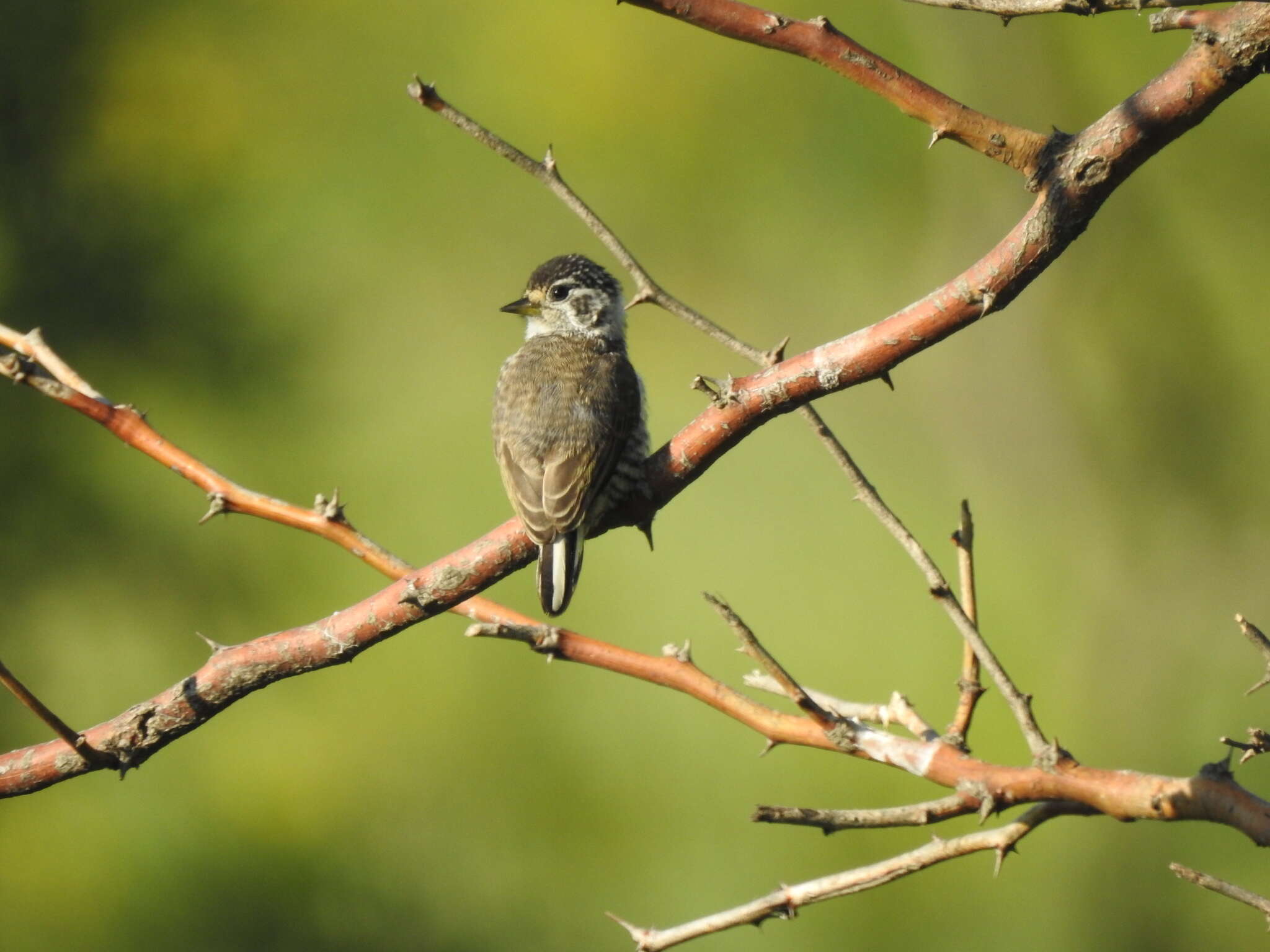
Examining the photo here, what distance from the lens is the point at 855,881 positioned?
1.63 m

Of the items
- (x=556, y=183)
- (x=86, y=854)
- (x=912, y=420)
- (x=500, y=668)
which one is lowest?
(x=556, y=183)

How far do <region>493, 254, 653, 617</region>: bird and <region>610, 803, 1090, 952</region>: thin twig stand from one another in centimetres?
73

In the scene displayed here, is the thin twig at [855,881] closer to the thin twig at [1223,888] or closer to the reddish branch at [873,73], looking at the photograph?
the thin twig at [1223,888]

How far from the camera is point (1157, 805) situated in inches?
59.6

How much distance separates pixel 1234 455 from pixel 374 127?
15.3 ft

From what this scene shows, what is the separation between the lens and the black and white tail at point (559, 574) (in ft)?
8.25

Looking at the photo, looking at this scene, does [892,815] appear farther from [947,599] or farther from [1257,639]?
[1257,639]

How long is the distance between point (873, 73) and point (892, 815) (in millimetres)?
979

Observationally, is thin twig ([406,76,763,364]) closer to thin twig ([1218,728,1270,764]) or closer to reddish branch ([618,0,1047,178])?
reddish branch ([618,0,1047,178])

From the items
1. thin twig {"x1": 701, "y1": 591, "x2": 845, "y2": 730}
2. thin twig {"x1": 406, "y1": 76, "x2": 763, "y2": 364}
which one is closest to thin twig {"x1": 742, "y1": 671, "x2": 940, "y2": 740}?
thin twig {"x1": 701, "y1": 591, "x2": 845, "y2": 730}

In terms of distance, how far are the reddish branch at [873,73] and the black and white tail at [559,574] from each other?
1184mm

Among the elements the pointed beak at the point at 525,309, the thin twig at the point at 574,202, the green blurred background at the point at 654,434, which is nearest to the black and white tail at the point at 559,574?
the thin twig at the point at 574,202

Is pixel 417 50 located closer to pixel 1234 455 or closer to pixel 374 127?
pixel 374 127

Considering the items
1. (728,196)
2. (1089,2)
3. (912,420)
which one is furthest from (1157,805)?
(728,196)
